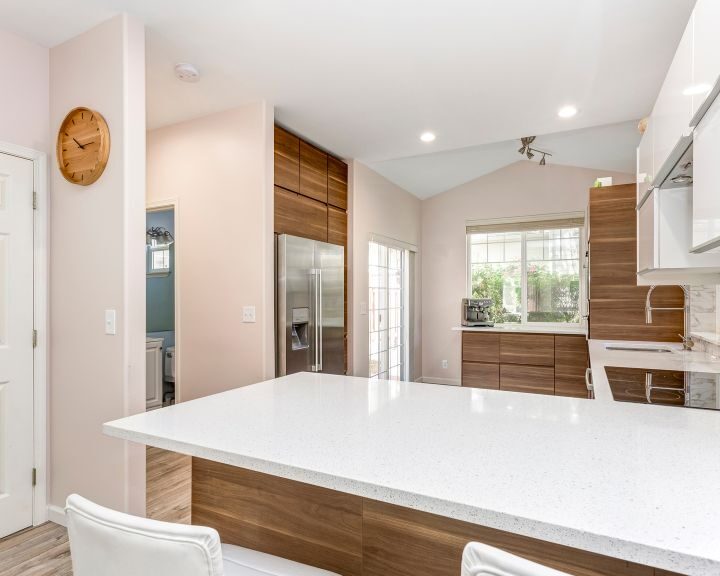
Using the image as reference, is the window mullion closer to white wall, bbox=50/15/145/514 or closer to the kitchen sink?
the kitchen sink

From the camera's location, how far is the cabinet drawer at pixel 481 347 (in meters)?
5.12

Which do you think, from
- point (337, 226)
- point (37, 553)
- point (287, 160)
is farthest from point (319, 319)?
point (37, 553)

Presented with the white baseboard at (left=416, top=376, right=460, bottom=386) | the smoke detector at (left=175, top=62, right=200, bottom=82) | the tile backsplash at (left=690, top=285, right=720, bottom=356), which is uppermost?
the smoke detector at (left=175, top=62, right=200, bottom=82)

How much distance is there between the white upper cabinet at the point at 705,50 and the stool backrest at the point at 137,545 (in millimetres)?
1429

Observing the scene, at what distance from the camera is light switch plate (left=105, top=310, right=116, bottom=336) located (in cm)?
218

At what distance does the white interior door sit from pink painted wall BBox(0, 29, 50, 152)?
13cm

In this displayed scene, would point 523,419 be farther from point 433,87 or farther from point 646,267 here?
point 433,87

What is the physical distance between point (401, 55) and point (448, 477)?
2.30m

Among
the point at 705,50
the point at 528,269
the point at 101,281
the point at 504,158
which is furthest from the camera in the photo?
the point at 528,269

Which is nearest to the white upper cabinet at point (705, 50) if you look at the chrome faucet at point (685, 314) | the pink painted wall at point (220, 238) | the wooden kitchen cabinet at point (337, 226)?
the chrome faucet at point (685, 314)

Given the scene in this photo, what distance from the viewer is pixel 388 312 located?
5.41m

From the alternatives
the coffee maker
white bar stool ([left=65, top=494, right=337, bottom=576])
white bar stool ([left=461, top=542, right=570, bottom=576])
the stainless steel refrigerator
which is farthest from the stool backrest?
the coffee maker

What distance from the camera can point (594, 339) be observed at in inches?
143

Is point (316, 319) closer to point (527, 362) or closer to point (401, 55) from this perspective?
point (401, 55)
